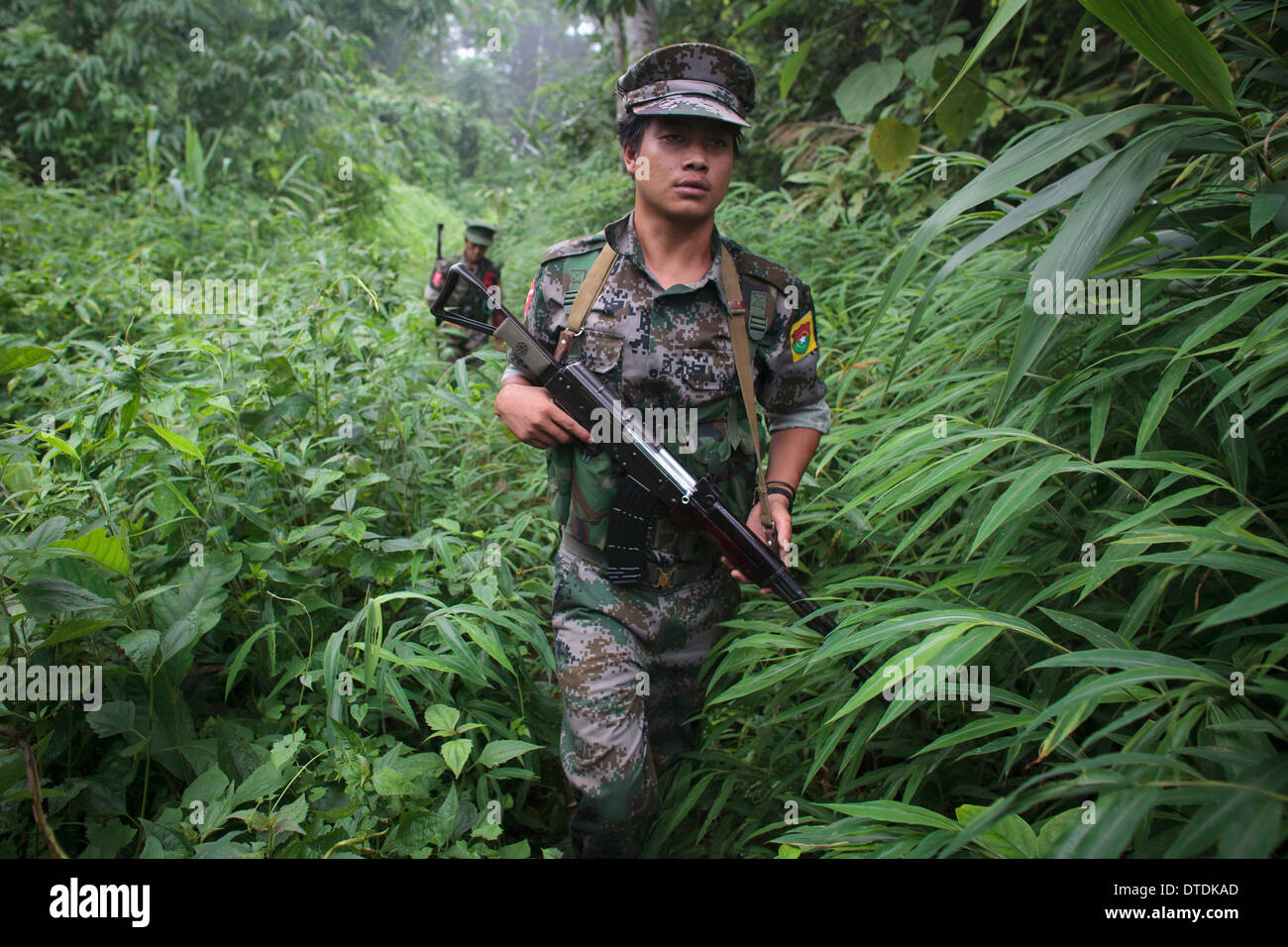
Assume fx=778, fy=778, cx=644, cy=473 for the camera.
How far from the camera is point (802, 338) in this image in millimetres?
2146

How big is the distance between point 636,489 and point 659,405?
0.24 metres

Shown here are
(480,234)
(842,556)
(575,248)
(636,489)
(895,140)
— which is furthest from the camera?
(480,234)

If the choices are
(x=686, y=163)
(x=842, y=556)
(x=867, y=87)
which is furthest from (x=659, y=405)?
(x=867, y=87)

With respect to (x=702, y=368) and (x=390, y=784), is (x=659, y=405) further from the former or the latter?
(x=390, y=784)

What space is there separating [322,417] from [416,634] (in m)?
0.97

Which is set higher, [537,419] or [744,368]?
[744,368]

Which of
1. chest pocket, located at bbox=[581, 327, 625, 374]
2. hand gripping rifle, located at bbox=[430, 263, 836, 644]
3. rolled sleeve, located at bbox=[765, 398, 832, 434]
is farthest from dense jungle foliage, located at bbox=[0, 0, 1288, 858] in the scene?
chest pocket, located at bbox=[581, 327, 625, 374]

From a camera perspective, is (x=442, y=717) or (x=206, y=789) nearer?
(x=206, y=789)

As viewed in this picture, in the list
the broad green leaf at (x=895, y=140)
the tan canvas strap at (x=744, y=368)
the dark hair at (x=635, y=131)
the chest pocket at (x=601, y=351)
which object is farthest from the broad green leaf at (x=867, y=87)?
the chest pocket at (x=601, y=351)

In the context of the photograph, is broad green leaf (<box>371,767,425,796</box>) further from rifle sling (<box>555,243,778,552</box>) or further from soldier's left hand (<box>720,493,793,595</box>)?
rifle sling (<box>555,243,778,552</box>)

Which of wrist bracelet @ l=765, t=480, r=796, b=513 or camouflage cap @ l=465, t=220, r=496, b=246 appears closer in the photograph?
wrist bracelet @ l=765, t=480, r=796, b=513

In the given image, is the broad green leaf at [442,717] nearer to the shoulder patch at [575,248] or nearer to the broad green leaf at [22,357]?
the broad green leaf at [22,357]

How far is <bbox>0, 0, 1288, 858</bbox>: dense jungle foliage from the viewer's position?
128 cm
